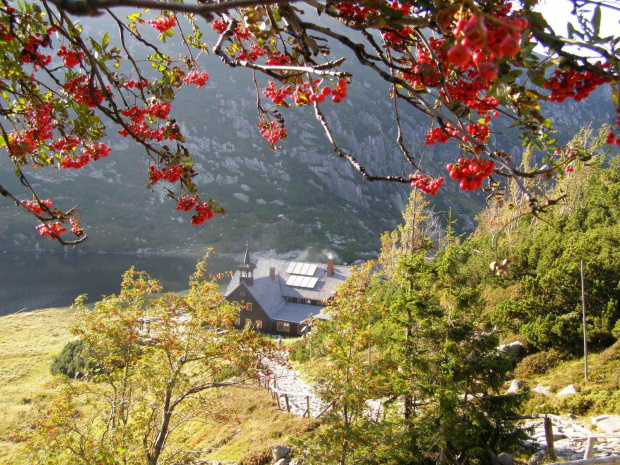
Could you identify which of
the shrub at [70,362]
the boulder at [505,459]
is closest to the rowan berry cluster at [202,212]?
the boulder at [505,459]

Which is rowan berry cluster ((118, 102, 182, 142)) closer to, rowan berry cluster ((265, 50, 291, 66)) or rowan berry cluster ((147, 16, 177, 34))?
rowan berry cluster ((147, 16, 177, 34))

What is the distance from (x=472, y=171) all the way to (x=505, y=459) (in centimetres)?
852

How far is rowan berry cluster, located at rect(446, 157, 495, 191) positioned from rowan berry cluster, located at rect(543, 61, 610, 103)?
1.32 ft

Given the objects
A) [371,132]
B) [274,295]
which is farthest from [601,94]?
[274,295]

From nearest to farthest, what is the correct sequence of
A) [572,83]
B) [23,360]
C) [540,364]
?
[572,83] → [540,364] → [23,360]

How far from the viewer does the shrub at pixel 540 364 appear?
13.1m

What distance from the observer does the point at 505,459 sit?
25.9 feet

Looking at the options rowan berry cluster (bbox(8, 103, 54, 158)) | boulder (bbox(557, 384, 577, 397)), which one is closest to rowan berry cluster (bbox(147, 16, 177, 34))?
rowan berry cluster (bbox(8, 103, 54, 158))

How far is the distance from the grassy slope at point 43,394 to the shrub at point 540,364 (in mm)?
7478

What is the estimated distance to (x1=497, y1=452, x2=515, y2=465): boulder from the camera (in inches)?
309

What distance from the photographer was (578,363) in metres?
12.3

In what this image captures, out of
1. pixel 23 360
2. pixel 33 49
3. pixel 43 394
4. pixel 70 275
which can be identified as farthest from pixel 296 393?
pixel 70 275

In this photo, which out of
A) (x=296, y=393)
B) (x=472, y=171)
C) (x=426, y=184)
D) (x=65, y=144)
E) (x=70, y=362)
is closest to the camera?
(x=472, y=171)

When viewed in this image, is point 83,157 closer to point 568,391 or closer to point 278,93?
point 278,93
